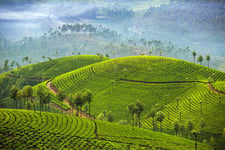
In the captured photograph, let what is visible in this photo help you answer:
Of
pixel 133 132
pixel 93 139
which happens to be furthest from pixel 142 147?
pixel 93 139

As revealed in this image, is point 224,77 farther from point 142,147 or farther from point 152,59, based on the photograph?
point 142,147

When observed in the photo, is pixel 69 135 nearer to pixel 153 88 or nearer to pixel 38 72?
pixel 153 88

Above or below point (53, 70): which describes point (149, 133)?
below

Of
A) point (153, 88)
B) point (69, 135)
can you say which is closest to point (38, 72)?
point (153, 88)

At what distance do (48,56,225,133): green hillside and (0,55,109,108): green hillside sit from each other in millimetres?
30744

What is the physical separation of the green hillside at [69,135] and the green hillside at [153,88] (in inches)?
843

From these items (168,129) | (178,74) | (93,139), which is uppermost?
(178,74)

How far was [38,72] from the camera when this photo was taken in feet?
544

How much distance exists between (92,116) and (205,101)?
52.9m

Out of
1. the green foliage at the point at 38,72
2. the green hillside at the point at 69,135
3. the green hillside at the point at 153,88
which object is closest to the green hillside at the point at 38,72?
the green foliage at the point at 38,72

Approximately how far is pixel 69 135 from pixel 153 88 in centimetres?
6527

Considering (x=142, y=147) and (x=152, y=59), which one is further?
(x=152, y=59)

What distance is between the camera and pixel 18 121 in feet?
201

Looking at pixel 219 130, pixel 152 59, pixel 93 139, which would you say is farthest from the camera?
pixel 152 59
